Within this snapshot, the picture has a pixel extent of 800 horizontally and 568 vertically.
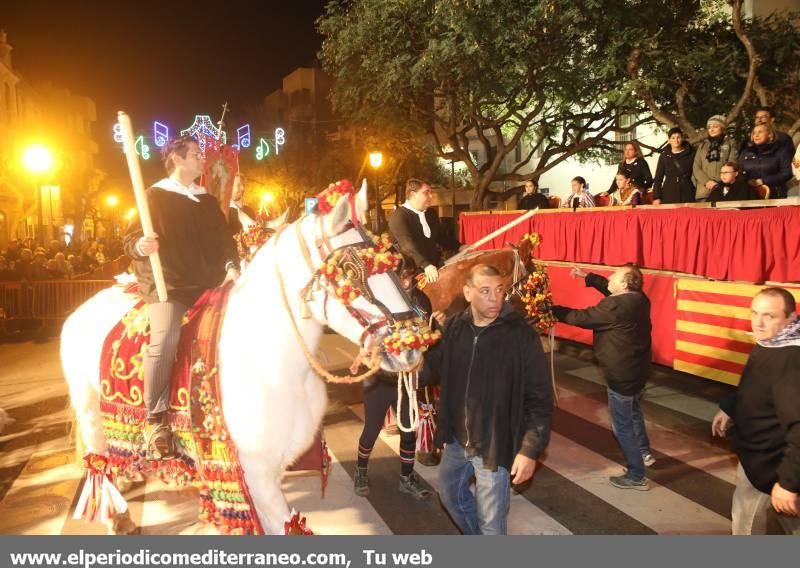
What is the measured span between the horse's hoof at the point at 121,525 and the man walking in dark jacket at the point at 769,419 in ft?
14.1

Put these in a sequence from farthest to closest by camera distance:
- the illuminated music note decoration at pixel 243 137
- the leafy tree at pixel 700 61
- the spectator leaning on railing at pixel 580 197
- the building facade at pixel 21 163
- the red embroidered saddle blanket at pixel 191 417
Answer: the illuminated music note decoration at pixel 243 137 → the building facade at pixel 21 163 → the leafy tree at pixel 700 61 → the spectator leaning on railing at pixel 580 197 → the red embroidered saddle blanket at pixel 191 417

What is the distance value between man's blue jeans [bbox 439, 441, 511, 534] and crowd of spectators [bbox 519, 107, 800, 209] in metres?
6.62

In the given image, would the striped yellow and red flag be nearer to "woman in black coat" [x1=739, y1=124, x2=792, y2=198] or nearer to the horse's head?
"woman in black coat" [x1=739, y1=124, x2=792, y2=198]

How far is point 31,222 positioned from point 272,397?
39104mm

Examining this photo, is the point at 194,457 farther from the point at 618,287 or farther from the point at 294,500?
the point at 618,287

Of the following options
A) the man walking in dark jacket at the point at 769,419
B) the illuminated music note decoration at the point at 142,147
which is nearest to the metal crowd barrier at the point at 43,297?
the illuminated music note decoration at the point at 142,147

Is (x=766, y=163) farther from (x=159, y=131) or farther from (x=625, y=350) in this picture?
(x=159, y=131)

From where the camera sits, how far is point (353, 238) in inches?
124

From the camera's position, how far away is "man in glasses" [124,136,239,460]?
3498mm

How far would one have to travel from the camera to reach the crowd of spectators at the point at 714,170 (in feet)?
27.1

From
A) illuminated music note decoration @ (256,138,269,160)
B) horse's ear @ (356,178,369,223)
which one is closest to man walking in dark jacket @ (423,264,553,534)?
horse's ear @ (356,178,369,223)

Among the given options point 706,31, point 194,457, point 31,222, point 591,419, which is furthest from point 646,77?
point 31,222

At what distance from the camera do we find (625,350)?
508 cm

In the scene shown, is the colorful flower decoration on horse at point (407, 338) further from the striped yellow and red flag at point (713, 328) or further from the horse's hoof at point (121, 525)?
the striped yellow and red flag at point (713, 328)
